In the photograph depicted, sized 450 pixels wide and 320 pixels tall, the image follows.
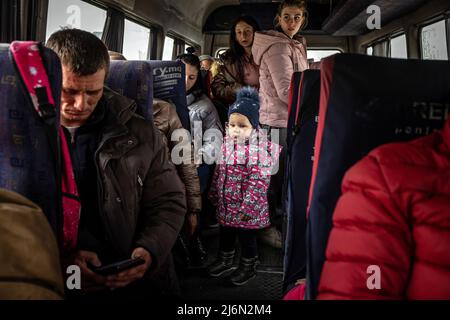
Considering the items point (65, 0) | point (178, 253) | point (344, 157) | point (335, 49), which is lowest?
point (178, 253)

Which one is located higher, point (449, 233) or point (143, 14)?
point (143, 14)

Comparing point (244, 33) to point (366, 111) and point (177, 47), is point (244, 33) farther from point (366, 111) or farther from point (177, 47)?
point (177, 47)

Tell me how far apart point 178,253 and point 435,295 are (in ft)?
7.56

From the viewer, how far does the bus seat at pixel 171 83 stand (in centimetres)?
267

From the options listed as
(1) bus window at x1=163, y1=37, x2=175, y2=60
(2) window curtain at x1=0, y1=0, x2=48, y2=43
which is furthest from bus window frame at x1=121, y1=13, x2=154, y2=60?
(2) window curtain at x1=0, y1=0, x2=48, y2=43

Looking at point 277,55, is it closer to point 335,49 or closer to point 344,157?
point 344,157

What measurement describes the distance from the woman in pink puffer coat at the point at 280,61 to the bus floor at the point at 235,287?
994 mm

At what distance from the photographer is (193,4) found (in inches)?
302

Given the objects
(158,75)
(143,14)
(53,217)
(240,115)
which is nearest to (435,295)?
(53,217)

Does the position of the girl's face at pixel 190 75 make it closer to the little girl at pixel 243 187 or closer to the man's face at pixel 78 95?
the little girl at pixel 243 187

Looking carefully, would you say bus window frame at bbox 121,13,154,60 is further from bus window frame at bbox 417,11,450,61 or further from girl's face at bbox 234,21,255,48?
bus window frame at bbox 417,11,450,61

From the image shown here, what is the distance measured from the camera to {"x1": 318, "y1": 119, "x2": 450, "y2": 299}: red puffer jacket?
921 millimetres

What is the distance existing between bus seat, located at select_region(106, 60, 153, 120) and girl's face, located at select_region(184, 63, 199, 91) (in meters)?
A: 2.07

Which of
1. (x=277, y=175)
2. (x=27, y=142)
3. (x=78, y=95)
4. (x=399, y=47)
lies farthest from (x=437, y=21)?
(x=27, y=142)
